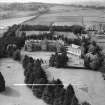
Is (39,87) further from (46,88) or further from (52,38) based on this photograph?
(52,38)

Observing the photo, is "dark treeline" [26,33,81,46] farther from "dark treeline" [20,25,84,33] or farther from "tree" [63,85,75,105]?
"tree" [63,85,75,105]

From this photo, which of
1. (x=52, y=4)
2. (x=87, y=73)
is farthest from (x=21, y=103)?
(x=52, y=4)

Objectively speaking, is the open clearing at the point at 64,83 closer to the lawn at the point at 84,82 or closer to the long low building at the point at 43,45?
the lawn at the point at 84,82

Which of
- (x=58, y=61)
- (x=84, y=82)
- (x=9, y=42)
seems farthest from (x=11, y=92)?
(x=9, y=42)

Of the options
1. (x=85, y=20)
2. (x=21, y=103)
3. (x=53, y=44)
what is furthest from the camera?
(x=85, y=20)

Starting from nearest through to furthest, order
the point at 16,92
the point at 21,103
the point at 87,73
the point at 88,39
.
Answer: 1. the point at 21,103
2. the point at 16,92
3. the point at 87,73
4. the point at 88,39

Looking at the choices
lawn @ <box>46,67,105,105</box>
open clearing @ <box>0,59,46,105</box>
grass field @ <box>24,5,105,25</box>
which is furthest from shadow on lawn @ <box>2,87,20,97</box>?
grass field @ <box>24,5,105,25</box>

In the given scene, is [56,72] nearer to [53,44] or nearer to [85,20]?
[53,44]
